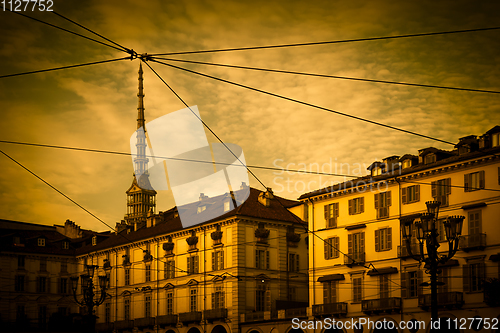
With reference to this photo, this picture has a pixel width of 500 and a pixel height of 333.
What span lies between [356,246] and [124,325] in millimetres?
28920

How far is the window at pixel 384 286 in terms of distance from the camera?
44.8 meters

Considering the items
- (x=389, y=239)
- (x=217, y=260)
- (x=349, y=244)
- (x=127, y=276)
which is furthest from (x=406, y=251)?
(x=127, y=276)

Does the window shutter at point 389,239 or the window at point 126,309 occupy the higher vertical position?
the window shutter at point 389,239

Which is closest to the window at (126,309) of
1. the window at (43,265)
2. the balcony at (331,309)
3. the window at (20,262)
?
the window at (43,265)

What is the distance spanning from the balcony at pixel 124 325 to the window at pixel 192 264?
32.3 ft

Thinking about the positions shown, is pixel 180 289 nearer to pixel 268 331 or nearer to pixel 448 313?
pixel 268 331

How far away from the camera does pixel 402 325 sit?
43188 millimetres

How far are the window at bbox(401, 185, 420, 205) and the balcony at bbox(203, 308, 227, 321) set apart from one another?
18.7 metres

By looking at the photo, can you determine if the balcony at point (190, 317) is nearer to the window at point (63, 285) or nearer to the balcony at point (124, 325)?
the balcony at point (124, 325)

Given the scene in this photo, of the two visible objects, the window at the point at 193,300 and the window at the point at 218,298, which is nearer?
the window at the point at 218,298

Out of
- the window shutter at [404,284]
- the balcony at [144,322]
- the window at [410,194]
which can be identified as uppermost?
the window at [410,194]

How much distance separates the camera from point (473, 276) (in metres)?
39.9

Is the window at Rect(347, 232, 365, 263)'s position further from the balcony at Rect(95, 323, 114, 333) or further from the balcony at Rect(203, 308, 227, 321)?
the balcony at Rect(95, 323, 114, 333)

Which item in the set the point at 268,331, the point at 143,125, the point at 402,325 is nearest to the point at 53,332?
the point at 268,331
